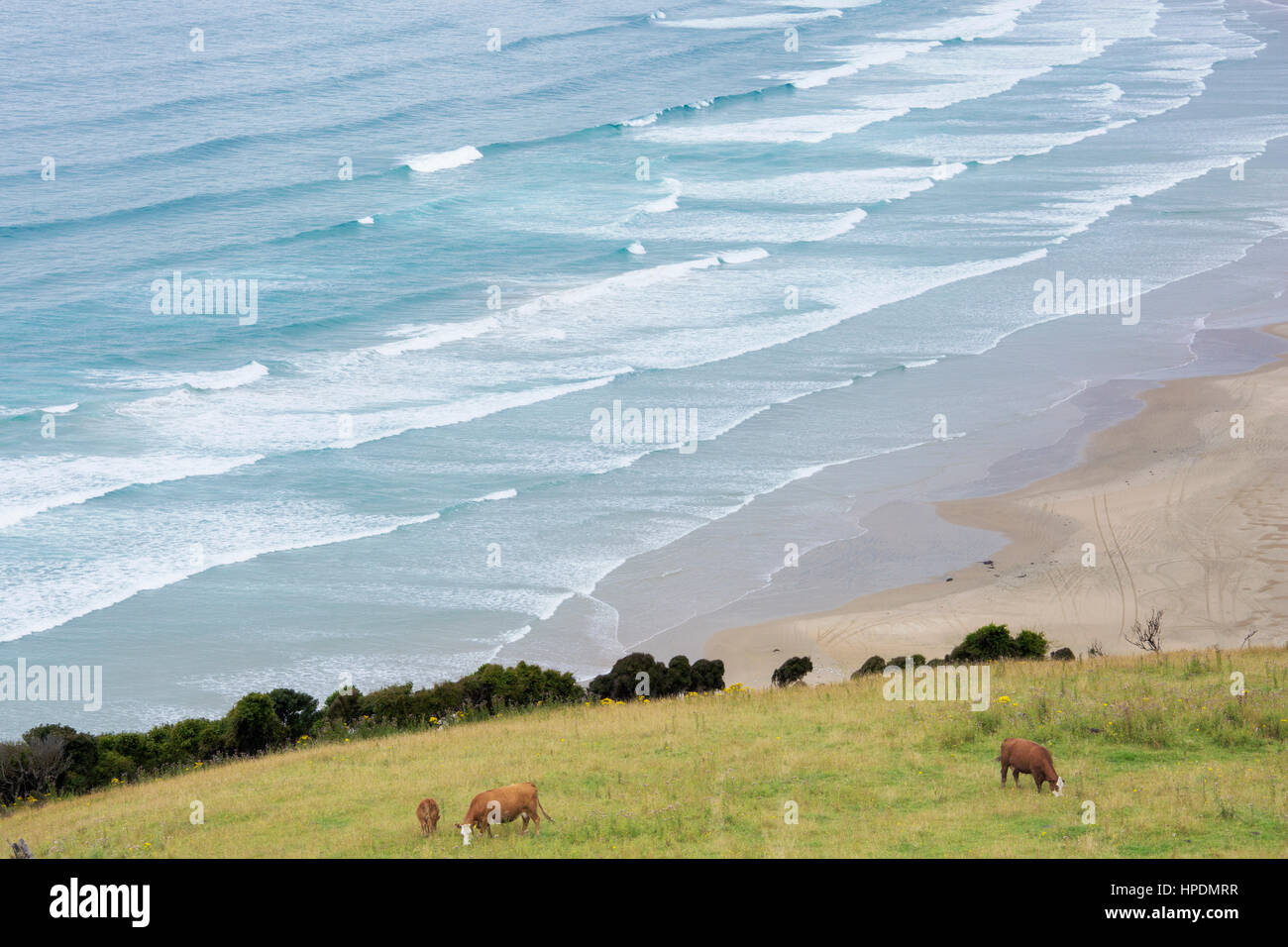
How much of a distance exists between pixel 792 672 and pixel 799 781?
29.3ft

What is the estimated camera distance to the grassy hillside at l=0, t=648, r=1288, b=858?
13977mm

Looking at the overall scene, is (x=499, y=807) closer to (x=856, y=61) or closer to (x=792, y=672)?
(x=792, y=672)

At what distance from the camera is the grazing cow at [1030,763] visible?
14984 millimetres

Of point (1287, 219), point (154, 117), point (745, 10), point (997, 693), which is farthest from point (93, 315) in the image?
point (745, 10)

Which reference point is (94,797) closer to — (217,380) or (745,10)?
(217,380)

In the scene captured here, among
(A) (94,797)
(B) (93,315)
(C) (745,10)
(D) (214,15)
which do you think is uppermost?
Result: (C) (745,10)

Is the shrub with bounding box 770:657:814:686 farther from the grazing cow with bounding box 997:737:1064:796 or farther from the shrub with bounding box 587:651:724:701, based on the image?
the grazing cow with bounding box 997:737:1064:796

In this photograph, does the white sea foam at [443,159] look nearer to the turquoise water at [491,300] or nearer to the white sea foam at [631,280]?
the turquoise water at [491,300]

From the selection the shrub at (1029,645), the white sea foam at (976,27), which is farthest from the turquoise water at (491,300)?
the white sea foam at (976,27)

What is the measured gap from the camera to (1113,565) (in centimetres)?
3111

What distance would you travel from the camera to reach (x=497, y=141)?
7375 centimetres

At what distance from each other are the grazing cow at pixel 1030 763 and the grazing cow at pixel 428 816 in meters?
6.38

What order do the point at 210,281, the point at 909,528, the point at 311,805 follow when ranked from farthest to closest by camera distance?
the point at 210,281, the point at 909,528, the point at 311,805

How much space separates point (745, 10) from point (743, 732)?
113260 mm
